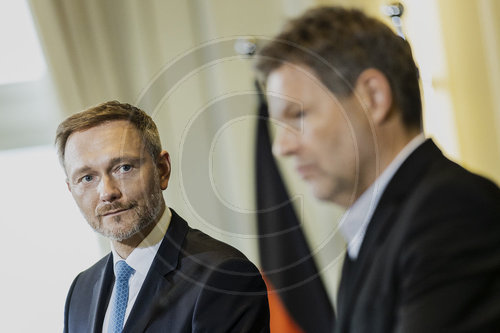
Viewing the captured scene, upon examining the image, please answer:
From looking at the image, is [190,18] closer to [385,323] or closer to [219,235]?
[219,235]

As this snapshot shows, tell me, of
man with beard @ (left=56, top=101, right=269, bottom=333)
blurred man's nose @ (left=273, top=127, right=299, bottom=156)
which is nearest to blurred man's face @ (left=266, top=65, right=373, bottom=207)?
blurred man's nose @ (left=273, top=127, right=299, bottom=156)

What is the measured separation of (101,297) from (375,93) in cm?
45

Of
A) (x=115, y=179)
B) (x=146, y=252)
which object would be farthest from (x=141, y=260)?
(x=115, y=179)

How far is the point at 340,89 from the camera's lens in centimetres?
69

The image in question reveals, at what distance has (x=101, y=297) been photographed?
3.05 feet

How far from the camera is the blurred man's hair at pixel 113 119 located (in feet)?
2.71

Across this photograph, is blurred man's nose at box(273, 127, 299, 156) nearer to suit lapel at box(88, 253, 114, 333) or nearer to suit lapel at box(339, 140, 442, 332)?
suit lapel at box(339, 140, 442, 332)

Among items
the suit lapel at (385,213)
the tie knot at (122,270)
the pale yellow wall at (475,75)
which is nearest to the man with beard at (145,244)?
the tie knot at (122,270)

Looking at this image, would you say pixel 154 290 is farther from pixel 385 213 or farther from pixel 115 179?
pixel 385 213

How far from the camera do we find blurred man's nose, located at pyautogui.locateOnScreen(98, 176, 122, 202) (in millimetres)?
848

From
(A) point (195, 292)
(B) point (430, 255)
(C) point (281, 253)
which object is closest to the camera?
(B) point (430, 255)

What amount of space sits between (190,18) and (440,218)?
23.2 inches

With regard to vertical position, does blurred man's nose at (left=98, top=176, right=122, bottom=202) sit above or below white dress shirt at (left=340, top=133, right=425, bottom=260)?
above

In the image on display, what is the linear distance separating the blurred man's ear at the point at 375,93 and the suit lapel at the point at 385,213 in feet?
0.16
